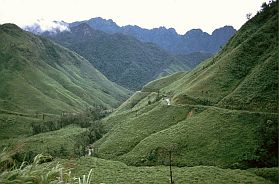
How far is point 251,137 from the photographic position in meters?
112

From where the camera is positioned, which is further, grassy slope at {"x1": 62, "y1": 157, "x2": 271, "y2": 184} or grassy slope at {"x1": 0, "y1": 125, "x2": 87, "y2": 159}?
grassy slope at {"x1": 0, "y1": 125, "x2": 87, "y2": 159}

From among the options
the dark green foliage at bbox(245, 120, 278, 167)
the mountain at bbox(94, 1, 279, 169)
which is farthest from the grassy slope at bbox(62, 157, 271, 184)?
the dark green foliage at bbox(245, 120, 278, 167)

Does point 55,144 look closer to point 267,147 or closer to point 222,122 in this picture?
point 222,122

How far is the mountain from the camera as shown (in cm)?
11038

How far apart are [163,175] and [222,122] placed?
113 ft

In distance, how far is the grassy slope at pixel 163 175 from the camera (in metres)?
92.8

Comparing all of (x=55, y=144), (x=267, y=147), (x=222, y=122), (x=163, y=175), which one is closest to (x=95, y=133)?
(x=55, y=144)

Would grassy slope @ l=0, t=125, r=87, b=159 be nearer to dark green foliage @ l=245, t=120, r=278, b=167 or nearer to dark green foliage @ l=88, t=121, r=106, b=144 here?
dark green foliage @ l=88, t=121, r=106, b=144

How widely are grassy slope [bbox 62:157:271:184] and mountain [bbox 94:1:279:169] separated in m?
8.01

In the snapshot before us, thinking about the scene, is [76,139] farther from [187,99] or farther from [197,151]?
[197,151]

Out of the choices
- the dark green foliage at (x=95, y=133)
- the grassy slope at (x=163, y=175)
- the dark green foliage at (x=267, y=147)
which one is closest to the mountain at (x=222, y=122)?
the dark green foliage at (x=267, y=147)

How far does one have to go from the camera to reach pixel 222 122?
123000mm

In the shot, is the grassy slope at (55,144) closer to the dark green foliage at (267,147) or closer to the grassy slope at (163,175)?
the grassy slope at (163,175)

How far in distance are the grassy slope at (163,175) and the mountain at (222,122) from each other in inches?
315
